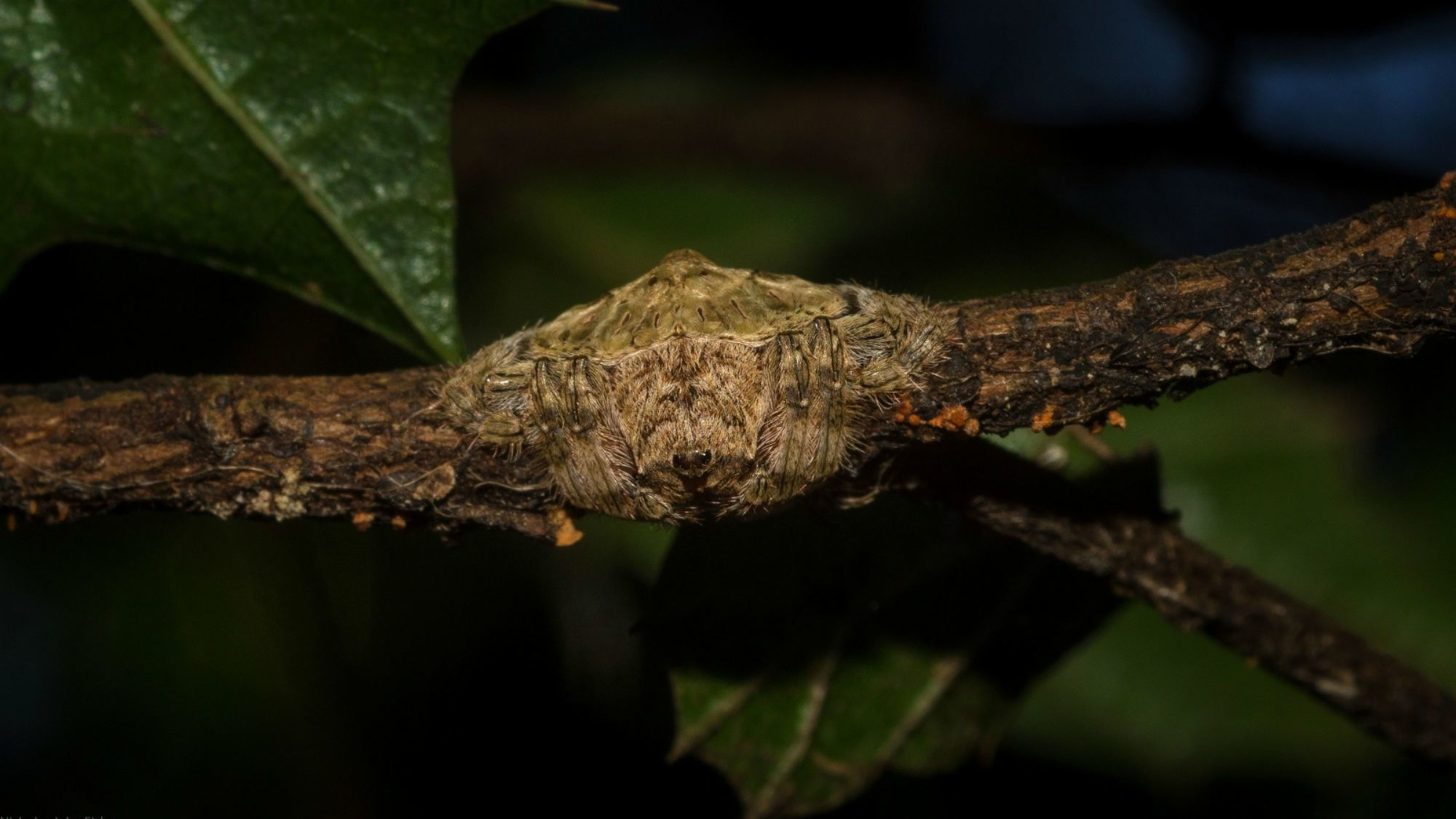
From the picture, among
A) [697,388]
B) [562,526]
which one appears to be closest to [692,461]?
[697,388]

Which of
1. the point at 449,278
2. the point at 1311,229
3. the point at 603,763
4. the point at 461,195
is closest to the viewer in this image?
the point at 1311,229

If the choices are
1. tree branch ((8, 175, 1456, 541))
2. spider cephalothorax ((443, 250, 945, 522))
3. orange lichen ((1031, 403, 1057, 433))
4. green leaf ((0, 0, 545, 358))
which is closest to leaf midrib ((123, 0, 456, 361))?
green leaf ((0, 0, 545, 358))

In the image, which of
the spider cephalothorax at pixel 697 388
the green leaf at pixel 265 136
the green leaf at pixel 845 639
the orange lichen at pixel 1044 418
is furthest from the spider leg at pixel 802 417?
the green leaf at pixel 265 136

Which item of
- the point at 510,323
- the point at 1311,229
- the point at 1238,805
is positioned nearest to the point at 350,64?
the point at 1311,229

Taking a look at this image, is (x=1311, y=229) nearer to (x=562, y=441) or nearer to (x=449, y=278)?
(x=562, y=441)

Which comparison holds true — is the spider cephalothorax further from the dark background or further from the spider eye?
the dark background

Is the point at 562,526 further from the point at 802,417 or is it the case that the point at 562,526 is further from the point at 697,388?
Result: the point at 802,417
